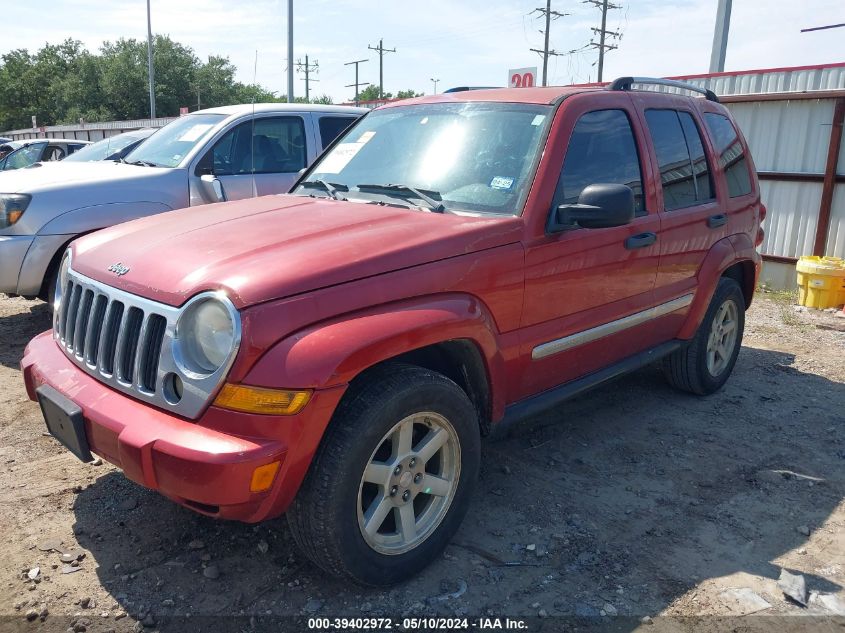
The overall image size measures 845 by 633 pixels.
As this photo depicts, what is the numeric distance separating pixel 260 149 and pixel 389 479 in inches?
187

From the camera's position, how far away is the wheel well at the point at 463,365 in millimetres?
2973

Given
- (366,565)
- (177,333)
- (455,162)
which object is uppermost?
(455,162)

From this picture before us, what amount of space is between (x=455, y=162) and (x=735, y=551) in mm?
2233

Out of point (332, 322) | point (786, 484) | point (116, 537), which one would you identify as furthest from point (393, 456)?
point (786, 484)

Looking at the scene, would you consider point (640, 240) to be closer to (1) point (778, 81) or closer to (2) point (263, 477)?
(2) point (263, 477)

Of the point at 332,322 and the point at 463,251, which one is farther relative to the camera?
the point at 463,251

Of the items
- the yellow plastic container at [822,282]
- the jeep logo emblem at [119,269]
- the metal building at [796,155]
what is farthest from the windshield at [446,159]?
the metal building at [796,155]

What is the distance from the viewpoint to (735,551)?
3.14 meters

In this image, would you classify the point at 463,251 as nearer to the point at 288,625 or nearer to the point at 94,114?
the point at 288,625

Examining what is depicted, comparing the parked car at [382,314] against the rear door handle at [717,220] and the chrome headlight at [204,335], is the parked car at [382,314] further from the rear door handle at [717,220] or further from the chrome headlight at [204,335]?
the rear door handle at [717,220]

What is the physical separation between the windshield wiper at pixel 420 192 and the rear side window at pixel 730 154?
7.94 ft

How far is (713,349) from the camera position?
16.5ft

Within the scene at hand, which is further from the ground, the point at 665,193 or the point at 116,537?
the point at 665,193

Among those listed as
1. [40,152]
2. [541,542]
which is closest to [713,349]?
[541,542]
